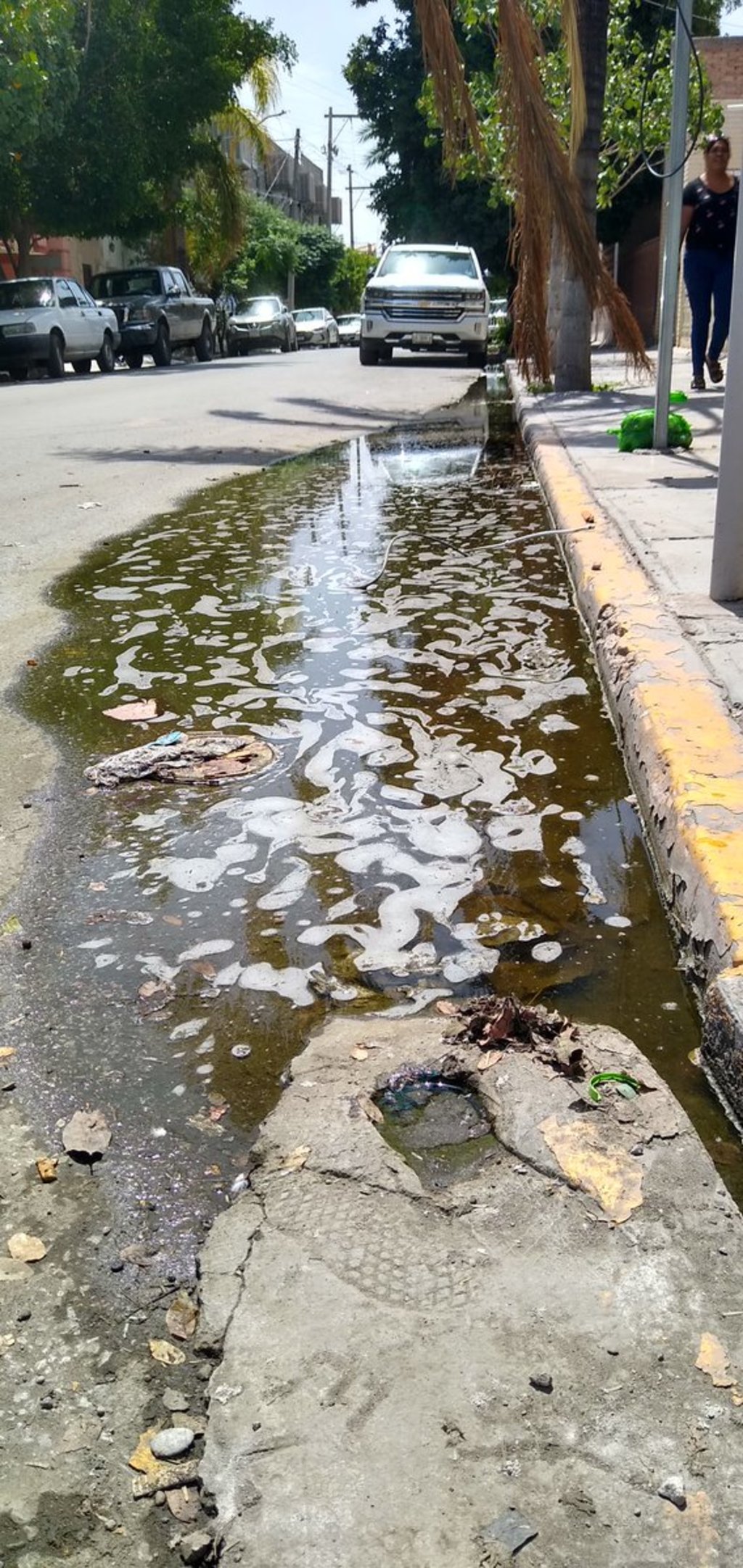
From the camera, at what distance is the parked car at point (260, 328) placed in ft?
105

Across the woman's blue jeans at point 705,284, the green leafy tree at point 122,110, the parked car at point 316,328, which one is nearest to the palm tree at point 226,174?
the green leafy tree at point 122,110

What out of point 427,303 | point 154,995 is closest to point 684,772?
point 154,995

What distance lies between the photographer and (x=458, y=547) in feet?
18.8

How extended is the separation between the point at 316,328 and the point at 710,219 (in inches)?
1195

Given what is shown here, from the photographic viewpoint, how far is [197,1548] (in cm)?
119

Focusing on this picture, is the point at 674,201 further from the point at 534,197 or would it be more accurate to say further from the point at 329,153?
the point at 329,153

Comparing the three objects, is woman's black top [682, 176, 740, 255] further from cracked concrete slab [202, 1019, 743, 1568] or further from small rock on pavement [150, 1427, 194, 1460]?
small rock on pavement [150, 1427, 194, 1460]

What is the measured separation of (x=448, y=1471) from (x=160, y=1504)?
27cm

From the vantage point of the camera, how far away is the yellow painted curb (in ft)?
A: 6.95

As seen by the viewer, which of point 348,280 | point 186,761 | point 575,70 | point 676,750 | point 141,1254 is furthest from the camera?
point 348,280

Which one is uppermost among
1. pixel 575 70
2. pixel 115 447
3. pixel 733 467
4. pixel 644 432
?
pixel 575 70

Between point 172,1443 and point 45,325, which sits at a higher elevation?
point 45,325

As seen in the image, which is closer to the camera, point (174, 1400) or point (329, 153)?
point (174, 1400)

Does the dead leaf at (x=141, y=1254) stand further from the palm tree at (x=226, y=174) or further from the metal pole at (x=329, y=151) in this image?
the metal pole at (x=329, y=151)
